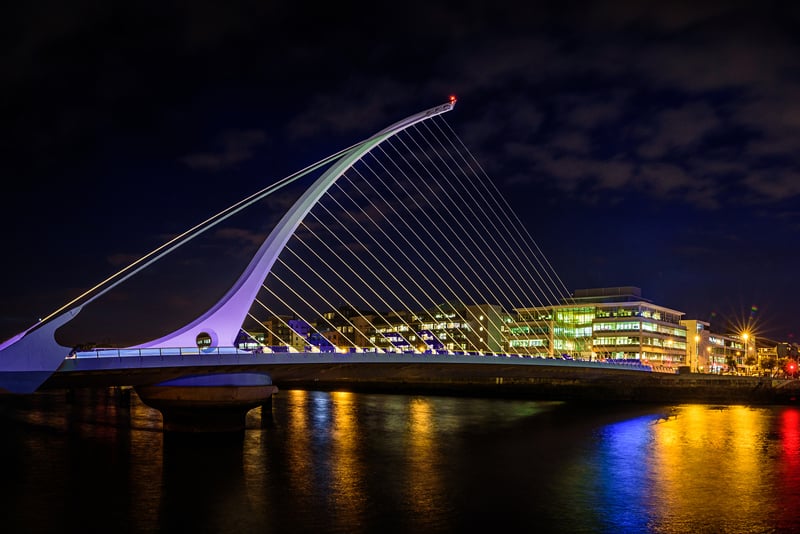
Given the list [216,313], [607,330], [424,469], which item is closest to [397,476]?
[424,469]

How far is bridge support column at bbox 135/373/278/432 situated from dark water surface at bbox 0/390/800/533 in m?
0.71

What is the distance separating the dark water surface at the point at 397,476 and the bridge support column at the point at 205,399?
713 millimetres

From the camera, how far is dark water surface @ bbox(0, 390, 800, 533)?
1614 cm

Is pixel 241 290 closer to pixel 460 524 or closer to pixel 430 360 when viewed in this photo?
pixel 430 360

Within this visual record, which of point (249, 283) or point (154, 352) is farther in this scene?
point (249, 283)

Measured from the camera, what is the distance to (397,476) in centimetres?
2125

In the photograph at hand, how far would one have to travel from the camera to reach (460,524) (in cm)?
1585

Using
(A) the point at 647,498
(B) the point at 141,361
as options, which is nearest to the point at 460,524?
(A) the point at 647,498

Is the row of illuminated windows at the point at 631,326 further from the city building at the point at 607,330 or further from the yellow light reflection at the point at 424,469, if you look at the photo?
the yellow light reflection at the point at 424,469

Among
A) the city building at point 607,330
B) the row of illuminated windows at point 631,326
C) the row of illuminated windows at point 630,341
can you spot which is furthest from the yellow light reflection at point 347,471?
the row of illuminated windows at point 631,326

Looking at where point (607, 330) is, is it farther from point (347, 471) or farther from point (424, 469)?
point (347, 471)

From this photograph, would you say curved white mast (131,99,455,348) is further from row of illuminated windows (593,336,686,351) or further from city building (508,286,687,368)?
row of illuminated windows (593,336,686,351)

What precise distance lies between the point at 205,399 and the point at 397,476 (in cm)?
953

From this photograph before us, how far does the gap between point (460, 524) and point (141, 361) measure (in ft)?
34.1
